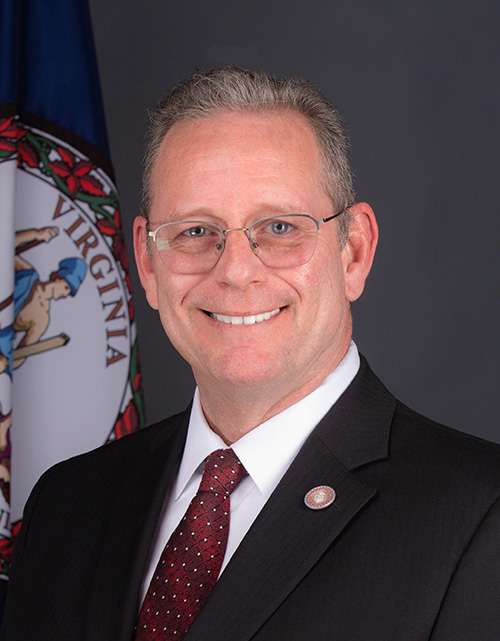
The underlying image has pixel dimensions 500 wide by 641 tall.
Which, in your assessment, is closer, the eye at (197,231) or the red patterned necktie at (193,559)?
the red patterned necktie at (193,559)

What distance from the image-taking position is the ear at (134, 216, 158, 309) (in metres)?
2.09

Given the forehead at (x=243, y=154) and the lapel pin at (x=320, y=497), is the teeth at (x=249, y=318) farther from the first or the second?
the lapel pin at (x=320, y=497)

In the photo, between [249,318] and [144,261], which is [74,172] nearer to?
[144,261]

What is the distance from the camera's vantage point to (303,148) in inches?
73.3

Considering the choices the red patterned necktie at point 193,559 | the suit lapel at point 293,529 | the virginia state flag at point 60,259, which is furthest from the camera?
the virginia state flag at point 60,259

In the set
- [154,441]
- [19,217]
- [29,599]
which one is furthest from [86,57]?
[29,599]

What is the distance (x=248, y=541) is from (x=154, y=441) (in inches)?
23.6

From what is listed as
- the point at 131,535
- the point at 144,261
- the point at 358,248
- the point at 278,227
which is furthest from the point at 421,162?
the point at 131,535

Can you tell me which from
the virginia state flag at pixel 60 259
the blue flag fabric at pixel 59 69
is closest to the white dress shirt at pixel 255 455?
the virginia state flag at pixel 60 259

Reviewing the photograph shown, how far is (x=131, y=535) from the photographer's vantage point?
190cm

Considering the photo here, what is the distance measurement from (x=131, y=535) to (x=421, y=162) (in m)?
2.37

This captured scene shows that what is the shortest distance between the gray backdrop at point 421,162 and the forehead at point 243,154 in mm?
1925

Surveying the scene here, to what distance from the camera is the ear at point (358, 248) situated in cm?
198

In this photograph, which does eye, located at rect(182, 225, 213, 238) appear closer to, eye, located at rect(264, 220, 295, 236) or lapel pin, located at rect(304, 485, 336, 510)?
eye, located at rect(264, 220, 295, 236)
